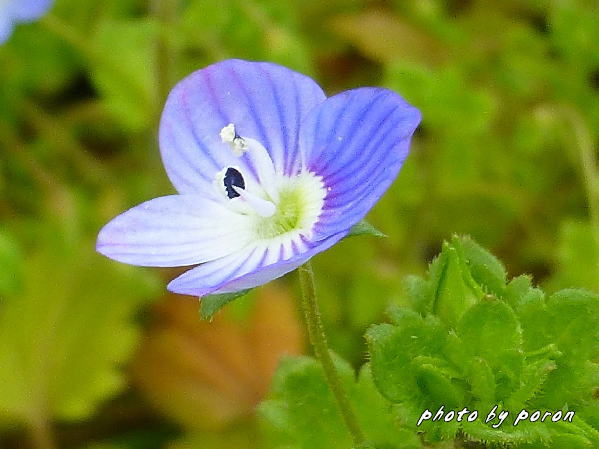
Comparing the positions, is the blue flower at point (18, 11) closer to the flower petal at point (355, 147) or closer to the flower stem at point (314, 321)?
the flower petal at point (355, 147)

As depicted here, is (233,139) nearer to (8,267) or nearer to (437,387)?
(437,387)

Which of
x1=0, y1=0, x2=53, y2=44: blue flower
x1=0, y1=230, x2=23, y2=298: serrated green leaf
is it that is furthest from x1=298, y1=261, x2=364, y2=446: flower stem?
x1=0, y1=0, x2=53, y2=44: blue flower

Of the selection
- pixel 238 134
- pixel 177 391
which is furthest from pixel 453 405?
pixel 177 391

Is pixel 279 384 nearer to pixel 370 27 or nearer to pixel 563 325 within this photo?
pixel 563 325

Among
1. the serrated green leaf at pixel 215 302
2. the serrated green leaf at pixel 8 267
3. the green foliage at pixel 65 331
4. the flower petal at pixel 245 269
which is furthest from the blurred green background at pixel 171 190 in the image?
the serrated green leaf at pixel 215 302

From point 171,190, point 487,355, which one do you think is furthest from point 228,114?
point 171,190
